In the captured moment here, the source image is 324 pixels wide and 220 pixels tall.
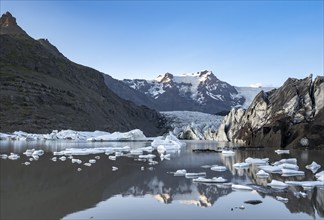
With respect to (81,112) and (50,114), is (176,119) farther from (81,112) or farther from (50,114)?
(50,114)

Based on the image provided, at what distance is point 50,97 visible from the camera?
10075cm

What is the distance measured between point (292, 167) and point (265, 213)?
965 cm

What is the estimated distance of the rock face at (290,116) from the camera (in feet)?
142

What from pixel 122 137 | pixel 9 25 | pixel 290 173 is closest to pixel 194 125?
pixel 122 137

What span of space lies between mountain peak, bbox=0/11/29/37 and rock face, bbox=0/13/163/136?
166ft

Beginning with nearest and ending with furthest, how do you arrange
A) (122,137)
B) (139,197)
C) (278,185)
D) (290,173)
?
(139,197), (278,185), (290,173), (122,137)

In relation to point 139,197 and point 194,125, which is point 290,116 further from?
point 194,125

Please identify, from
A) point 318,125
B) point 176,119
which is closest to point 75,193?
point 318,125

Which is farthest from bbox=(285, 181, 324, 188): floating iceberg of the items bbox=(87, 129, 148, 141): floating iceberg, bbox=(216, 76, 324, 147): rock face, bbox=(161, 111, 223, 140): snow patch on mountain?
bbox=(161, 111, 223, 140): snow patch on mountain

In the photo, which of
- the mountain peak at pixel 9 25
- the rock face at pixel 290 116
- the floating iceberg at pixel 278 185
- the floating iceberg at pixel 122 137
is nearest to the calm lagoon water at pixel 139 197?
the floating iceberg at pixel 278 185

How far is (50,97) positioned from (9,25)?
102 metres

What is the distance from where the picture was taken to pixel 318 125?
42594 millimetres

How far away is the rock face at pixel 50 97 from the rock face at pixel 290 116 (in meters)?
47.8

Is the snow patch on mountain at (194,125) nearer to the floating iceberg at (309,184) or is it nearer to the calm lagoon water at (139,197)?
the calm lagoon water at (139,197)
